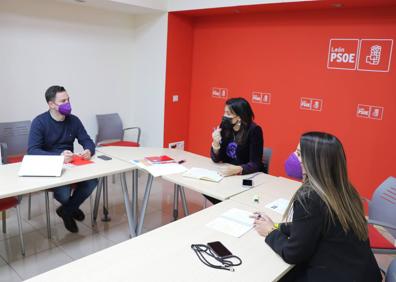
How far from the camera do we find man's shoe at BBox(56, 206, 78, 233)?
10.2ft

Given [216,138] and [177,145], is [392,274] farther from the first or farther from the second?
[177,145]

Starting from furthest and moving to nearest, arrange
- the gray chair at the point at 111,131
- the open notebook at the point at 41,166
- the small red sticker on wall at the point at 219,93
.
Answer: the small red sticker on wall at the point at 219,93, the gray chair at the point at 111,131, the open notebook at the point at 41,166

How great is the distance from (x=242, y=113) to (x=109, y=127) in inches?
101

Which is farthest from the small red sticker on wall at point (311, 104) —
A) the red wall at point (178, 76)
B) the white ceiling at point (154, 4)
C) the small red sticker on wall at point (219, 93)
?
the red wall at point (178, 76)

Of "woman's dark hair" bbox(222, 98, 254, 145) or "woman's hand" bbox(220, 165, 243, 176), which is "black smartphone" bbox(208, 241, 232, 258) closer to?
"woman's hand" bbox(220, 165, 243, 176)

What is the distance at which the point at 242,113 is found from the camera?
9.11 feet

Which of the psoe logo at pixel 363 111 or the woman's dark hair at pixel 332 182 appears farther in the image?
the psoe logo at pixel 363 111

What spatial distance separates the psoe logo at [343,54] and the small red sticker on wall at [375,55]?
7 centimetres

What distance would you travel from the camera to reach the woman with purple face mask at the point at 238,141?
2.77 metres

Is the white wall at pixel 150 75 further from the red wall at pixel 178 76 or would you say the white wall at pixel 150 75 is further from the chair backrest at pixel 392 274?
the chair backrest at pixel 392 274

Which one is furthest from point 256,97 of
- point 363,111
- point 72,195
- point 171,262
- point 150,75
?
point 171,262

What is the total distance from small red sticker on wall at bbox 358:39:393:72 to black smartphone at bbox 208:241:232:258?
2792 millimetres

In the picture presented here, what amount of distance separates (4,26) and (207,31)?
247 centimetres

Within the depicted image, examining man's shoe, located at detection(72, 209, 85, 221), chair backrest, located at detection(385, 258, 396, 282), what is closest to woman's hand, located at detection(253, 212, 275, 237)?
chair backrest, located at detection(385, 258, 396, 282)
